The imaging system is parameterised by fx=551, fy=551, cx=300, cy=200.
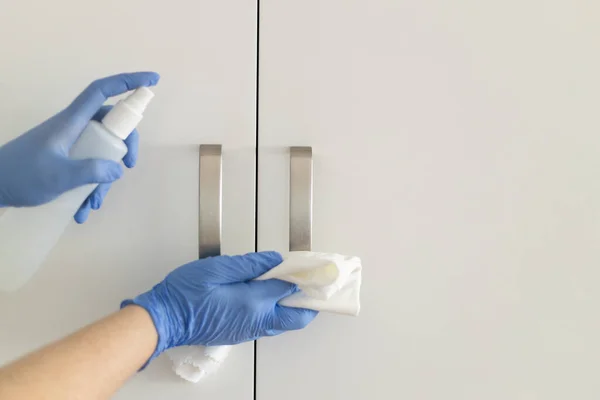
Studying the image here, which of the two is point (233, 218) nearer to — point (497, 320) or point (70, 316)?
point (70, 316)

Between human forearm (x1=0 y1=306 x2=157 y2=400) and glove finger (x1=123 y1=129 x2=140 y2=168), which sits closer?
human forearm (x1=0 y1=306 x2=157 y2=400)

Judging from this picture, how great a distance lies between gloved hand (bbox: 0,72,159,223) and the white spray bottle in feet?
0.05

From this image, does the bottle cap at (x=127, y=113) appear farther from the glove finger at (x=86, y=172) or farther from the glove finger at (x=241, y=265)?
the glove finger at (x=241, y=265)

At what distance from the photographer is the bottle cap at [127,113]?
0.54m

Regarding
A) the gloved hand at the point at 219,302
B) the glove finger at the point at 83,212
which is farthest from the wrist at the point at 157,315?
the glove finger at the point at 83,212

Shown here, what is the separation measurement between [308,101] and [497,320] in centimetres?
34

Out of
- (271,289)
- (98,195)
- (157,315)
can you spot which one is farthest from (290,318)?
(98,195)

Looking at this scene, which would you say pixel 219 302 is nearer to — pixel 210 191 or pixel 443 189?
pixel 210 191

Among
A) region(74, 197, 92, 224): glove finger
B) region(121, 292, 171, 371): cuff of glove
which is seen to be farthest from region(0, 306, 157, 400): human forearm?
region(74, 197, 92, 224): glove finger

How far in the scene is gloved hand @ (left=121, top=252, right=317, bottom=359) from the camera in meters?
0.58

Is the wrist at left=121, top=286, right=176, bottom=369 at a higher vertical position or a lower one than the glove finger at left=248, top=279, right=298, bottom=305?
lower

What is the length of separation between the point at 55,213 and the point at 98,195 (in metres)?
0.05

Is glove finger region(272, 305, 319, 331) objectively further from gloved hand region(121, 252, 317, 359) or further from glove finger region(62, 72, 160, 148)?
glove finger region(62, 72, 160, 148)

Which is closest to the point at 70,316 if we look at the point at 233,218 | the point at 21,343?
the point at 21,343
